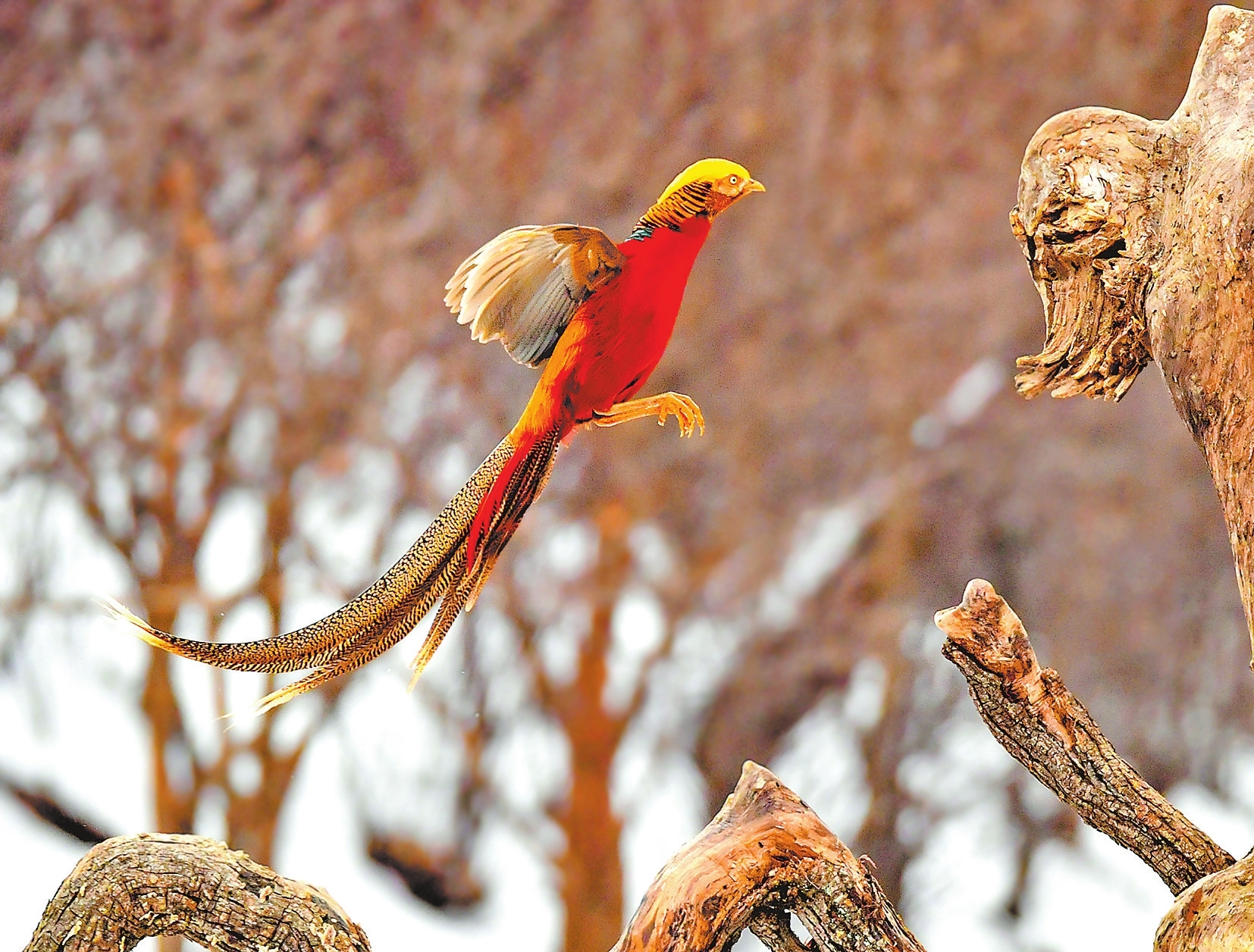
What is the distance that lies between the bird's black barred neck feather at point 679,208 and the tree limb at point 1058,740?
1.24 feet

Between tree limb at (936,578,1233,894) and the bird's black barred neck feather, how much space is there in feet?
1.24

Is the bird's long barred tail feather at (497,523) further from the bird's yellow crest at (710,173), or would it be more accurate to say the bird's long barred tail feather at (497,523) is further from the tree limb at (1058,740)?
the tree limb at (1058,740)

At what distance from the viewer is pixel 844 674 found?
1.67 m

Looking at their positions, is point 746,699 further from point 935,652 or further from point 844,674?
point 935,652

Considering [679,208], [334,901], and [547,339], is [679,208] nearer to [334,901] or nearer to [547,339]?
[547,339]

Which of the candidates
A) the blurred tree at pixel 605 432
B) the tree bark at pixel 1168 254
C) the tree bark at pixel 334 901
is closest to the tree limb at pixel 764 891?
the tree bark at pixel 334 901

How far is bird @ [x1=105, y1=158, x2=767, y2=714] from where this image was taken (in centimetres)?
102

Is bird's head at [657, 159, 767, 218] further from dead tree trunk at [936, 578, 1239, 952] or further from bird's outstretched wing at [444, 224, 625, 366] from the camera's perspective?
dead tree trunk at [936, 578, 1239, 952]

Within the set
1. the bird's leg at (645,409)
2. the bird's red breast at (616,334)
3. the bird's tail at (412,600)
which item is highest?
the bird's red breast at (616,334)

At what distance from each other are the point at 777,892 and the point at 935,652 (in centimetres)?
91

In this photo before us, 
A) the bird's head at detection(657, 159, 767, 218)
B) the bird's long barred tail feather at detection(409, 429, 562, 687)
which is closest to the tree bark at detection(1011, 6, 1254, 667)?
the bird's head at detection(657, 159, 767, 218)

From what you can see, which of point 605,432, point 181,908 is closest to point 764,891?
point 181,908

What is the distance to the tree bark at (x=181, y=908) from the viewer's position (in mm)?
771

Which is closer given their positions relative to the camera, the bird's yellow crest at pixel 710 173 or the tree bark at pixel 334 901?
the tree bark at pixel 334 901
